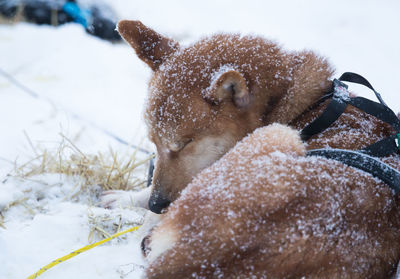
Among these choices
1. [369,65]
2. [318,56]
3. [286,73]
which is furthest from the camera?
[369,65]

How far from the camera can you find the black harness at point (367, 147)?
1464 millimetres

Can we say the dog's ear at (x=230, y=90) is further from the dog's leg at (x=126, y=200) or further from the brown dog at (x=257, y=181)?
the dog's leg at (x=126, y=200)

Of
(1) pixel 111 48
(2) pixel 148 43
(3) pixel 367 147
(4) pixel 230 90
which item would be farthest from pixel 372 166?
(1) pixel 111 48

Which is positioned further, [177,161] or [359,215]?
[177,161]

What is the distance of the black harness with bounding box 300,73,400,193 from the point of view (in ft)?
4.80

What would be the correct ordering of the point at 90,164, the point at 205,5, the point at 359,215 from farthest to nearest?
the point at 205,5 → the point at 90,164 → the point at 359,215

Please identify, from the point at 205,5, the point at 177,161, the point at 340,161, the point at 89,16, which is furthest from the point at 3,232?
the point at 205,5

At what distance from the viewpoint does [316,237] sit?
1.22m

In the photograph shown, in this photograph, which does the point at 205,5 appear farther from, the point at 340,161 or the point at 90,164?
the point at 340,161

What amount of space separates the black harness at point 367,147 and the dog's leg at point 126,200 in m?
1.40

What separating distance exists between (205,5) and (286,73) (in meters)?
8.45

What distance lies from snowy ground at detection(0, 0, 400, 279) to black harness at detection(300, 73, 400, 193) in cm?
58

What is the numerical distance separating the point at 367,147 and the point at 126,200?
1860mm

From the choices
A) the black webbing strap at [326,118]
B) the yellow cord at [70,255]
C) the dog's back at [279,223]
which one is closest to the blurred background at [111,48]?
the yellow cord at [70,255]
